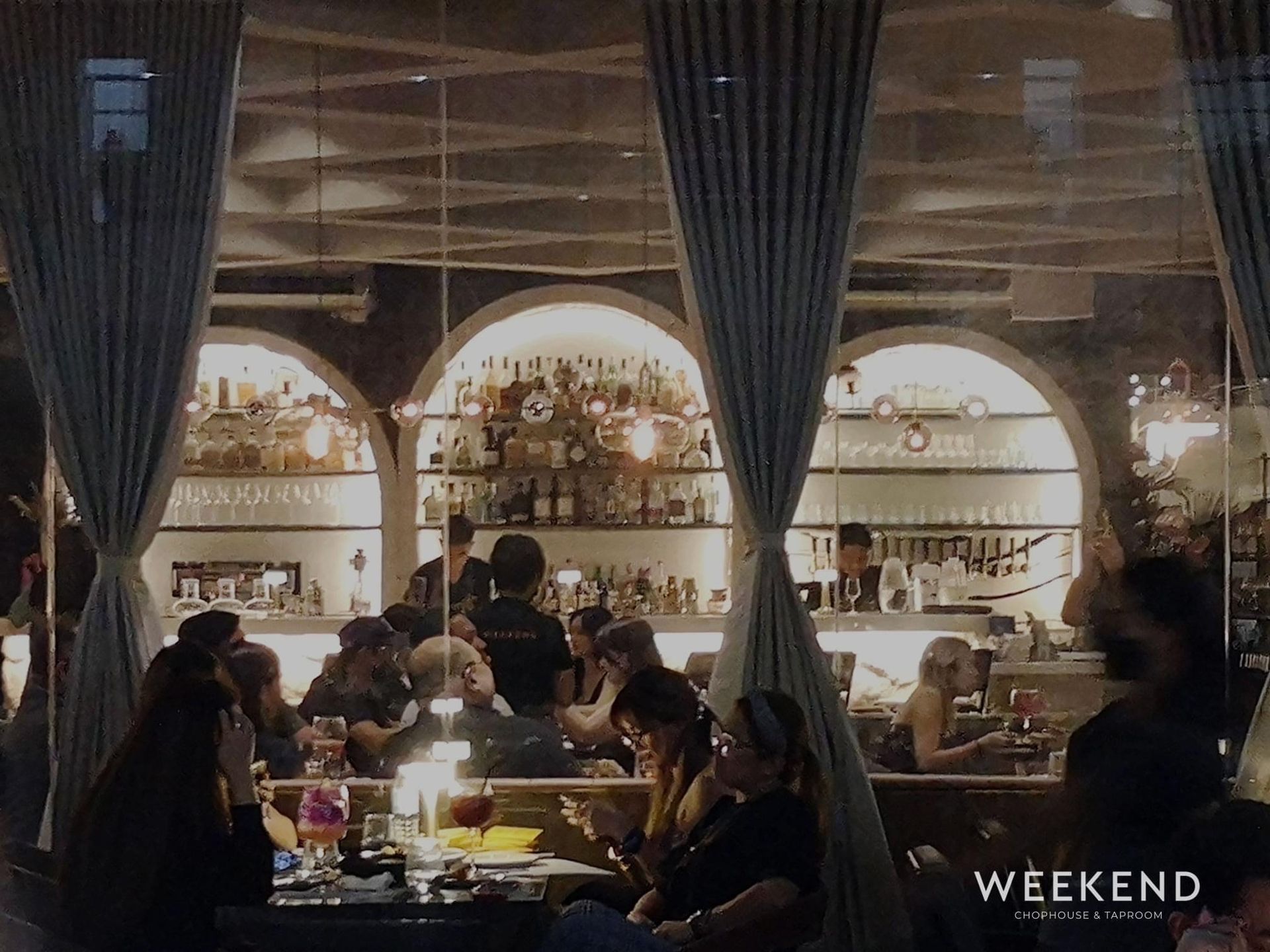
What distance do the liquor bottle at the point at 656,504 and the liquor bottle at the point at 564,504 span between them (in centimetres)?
22

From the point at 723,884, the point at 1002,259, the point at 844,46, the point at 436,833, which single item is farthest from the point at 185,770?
the point at 1002,259

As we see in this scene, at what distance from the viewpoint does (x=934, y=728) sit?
13.9 ft

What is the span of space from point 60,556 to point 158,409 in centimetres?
50

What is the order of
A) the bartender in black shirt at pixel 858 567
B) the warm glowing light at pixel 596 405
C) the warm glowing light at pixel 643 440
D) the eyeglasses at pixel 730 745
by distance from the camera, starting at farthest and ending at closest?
the warm glowing light at pixel 596 405 < the warm glowing light at pixel 643 440 < the bartender in black shirt at pixel 858 567 < the eyeglasses at pixel 730 745

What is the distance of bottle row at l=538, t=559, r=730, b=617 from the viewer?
4.48m

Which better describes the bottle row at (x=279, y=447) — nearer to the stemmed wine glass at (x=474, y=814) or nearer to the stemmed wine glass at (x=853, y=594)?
the stemmed wine glass at (x=474, y=814)

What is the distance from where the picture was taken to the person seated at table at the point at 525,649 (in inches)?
172

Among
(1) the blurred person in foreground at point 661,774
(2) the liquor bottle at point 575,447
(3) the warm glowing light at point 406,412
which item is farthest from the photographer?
(2) the liquor bottle at point 575,447

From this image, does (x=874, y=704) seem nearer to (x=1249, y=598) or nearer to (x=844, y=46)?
(x=1249, y=598)

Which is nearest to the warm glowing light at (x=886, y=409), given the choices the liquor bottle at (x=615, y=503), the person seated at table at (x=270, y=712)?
the liquor bottle at (x=615, y=503)

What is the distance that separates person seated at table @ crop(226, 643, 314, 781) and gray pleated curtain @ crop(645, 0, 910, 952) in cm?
108

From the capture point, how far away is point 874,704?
423 centimetres

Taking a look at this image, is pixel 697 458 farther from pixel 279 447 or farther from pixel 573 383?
pixel 279 447

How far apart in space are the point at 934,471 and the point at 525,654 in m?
1.35
